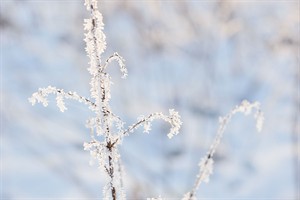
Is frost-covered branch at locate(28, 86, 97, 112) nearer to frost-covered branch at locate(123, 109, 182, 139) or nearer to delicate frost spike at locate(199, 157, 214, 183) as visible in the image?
frost-covered branch at locate(123, 109, 182, 139)

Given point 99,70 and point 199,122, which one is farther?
point 199,122

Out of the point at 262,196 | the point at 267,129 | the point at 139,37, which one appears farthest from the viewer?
the point at 139,37

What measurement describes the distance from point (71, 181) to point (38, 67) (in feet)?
6.43

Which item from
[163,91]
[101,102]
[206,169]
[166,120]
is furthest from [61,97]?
[163,91]

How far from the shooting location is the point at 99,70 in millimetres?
921

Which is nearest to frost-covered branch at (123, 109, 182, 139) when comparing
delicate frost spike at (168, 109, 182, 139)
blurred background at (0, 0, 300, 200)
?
delicate frost spike at (168, 109, 182, 139)

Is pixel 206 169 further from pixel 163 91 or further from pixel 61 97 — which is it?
pixel 163 91

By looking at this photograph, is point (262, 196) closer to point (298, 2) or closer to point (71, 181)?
point (71, 181)

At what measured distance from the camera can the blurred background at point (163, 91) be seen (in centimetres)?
391

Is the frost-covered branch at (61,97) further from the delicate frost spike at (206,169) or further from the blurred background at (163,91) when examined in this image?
the blurred background at (163,91)

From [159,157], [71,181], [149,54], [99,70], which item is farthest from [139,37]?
[99,70]

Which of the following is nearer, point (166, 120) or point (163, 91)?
point (166, 120)

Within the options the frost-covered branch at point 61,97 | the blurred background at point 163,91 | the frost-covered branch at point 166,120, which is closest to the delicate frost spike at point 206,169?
the frost-covered branch at point 166,120

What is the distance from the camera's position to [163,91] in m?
5.14
